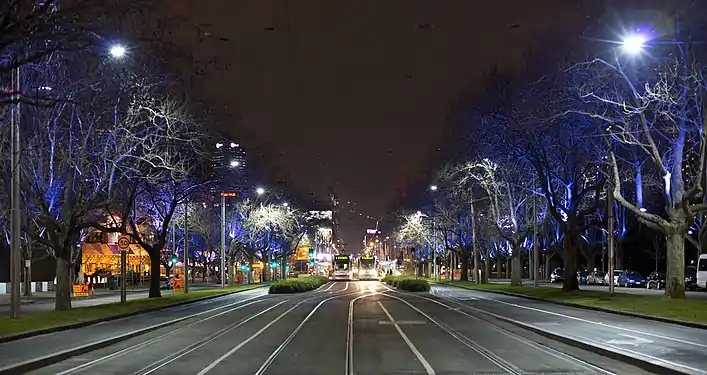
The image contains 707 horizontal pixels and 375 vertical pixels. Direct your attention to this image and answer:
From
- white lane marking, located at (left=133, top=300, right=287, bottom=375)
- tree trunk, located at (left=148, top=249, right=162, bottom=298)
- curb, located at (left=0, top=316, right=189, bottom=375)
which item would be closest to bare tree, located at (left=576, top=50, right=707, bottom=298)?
white lane marking, located at (left=133, top=300, right=287, bottom=375)

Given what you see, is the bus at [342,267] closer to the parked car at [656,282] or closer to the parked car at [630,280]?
the parked car at [630,280]

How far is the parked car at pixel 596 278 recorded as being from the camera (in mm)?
78625

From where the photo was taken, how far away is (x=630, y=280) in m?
74.2

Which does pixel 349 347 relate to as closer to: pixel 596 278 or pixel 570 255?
pixel 570 255

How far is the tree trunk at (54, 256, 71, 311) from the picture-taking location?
3591cm

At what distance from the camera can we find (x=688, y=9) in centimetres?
2942

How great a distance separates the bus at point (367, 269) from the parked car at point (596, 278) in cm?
4149

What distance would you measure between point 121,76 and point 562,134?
2330cm

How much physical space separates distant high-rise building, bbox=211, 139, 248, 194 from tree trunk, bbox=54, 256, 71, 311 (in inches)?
441

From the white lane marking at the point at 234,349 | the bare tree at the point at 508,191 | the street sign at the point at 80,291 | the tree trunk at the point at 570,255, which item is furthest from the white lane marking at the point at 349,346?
the street sign at the point at 80,291

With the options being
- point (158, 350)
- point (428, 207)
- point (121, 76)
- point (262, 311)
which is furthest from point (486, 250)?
point (158, 350)

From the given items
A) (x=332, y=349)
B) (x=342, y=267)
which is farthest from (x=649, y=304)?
(x=342, y=267)

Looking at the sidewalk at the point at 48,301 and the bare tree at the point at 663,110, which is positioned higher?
the bare tree at the point at 663,110

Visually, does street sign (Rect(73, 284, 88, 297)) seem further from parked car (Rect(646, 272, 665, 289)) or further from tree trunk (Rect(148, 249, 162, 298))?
parked car (Rect(646, 272, 665, 289))
